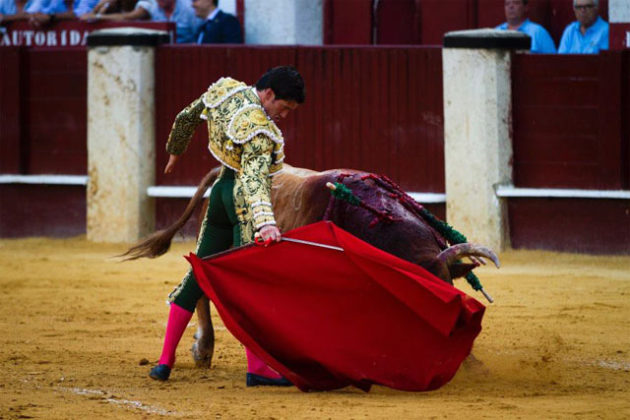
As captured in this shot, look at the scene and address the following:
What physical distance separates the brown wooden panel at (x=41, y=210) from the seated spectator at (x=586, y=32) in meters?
3.38

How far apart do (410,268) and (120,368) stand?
124cm

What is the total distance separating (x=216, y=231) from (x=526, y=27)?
15.0 feet

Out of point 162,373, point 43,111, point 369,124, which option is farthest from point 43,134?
point 162,373

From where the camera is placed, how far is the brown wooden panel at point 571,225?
25.7ft

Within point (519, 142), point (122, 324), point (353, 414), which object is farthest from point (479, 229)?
point (353, 414)

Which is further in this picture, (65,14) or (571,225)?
(65,14)

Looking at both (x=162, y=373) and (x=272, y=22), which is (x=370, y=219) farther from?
(x=272, y=22)

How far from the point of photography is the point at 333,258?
4.46 meters

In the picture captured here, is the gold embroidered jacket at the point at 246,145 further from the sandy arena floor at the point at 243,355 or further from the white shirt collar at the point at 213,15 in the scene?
the white shirt collar at the point at 213,15

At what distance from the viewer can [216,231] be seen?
186 inches

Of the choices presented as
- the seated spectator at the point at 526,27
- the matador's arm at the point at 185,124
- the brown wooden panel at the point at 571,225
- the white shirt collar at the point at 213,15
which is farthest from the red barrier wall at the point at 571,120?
the matador's arm at the point at 185,124

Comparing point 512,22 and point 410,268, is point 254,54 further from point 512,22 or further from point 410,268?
point 410,268

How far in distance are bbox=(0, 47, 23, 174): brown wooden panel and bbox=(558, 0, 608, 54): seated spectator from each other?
146 inches

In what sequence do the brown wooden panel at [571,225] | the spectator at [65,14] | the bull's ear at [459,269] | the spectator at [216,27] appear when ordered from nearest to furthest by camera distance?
the bull's ear at [459,269]
the brown wooden panel at [571,225]
the spectator at [216,27]
the spectator at [65,14]
